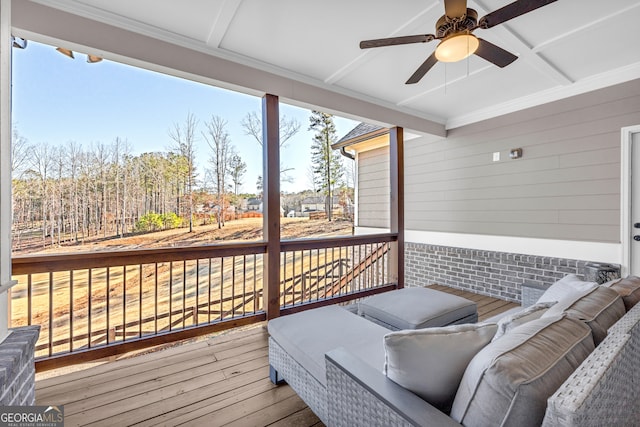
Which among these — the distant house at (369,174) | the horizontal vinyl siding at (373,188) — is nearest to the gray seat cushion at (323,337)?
the distant house at (369,174)

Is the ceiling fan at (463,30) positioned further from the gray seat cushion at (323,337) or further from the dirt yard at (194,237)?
the dirt yard at (194,237)

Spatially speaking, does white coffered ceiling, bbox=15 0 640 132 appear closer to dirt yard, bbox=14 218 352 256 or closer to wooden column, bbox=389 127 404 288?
wooden column, bbox=389 127 404 288

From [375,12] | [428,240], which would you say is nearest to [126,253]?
[375,12]

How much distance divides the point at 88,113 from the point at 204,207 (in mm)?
1298

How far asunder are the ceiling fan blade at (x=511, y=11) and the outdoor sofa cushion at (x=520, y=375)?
1.75m

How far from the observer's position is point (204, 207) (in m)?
3.17

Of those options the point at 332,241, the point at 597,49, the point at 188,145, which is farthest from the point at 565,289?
the point at 188,145

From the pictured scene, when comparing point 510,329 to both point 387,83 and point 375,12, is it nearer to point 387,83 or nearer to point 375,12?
point 375,12

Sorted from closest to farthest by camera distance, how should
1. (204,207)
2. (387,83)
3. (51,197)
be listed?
(51,197) < (204,207) < (387,83)

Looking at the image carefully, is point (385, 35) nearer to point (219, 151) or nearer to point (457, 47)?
point (457, 47)

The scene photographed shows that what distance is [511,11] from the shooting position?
1777mm

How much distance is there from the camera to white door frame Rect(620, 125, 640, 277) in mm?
3248

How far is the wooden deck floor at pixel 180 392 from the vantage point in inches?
71.7

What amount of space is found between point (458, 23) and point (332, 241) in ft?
8.22
